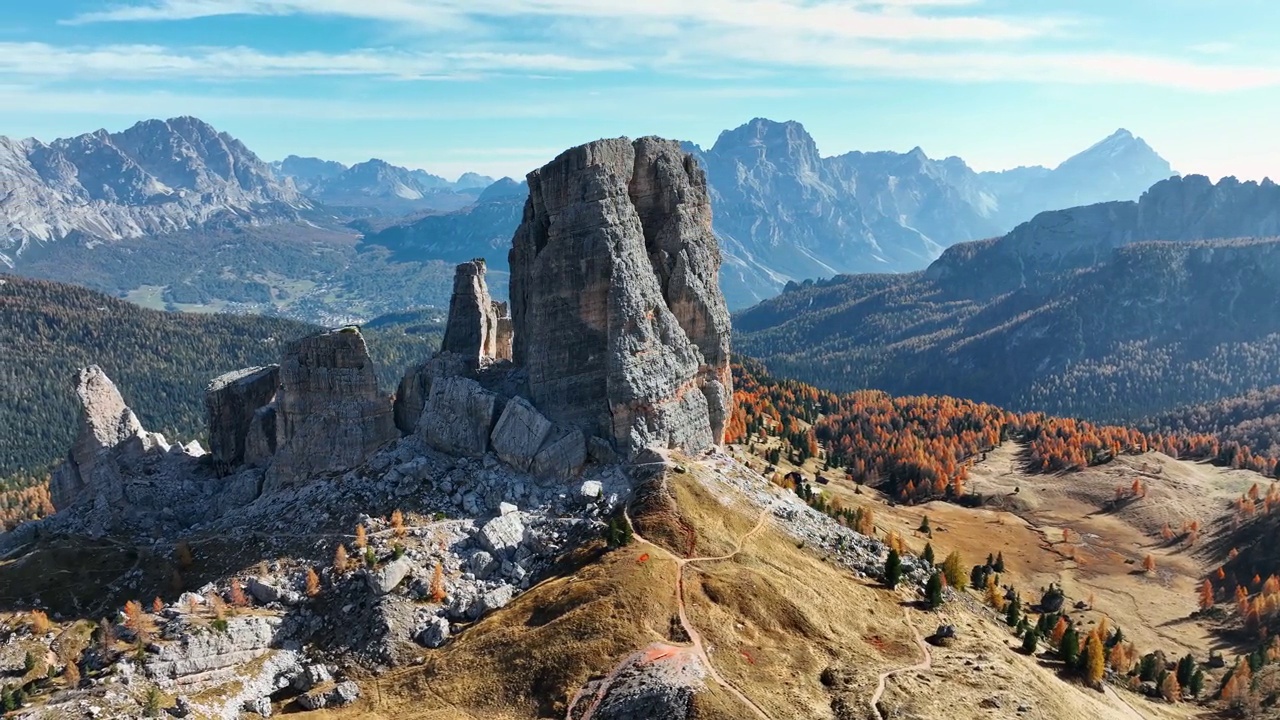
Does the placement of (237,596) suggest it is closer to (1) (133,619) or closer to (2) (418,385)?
(1) (133,619)

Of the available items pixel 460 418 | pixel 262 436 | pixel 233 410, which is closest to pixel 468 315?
pixel 460 418

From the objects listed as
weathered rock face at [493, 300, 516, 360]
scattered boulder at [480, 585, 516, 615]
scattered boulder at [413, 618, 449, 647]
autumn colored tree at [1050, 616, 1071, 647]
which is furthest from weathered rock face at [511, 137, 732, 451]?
autumn colored tree at [1050, 616, 1071, 647]

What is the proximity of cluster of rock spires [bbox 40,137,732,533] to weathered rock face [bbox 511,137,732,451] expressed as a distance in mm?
179

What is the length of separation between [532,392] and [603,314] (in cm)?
1344

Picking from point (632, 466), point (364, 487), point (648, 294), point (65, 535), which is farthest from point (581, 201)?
point (65, 535)

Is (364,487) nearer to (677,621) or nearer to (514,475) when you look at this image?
(514,475)

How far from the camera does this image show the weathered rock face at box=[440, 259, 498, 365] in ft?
383

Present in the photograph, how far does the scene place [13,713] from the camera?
66562mm

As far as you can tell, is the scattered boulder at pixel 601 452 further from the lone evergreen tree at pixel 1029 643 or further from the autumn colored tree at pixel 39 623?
the autumn colored tree at pixel 39 623

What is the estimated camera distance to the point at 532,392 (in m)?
103

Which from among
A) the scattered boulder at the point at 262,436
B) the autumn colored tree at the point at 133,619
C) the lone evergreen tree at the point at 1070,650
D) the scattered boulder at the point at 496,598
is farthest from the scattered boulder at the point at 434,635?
the lone evergreen tree at the point at 1070,650

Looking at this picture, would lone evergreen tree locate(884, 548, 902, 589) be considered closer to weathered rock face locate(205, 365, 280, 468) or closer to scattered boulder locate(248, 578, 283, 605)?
scattered boulder locate(248, 578, 283, 605)

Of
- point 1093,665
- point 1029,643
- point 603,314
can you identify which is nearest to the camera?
point 1093,665

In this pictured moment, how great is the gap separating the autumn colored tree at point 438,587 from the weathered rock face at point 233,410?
44031mm
